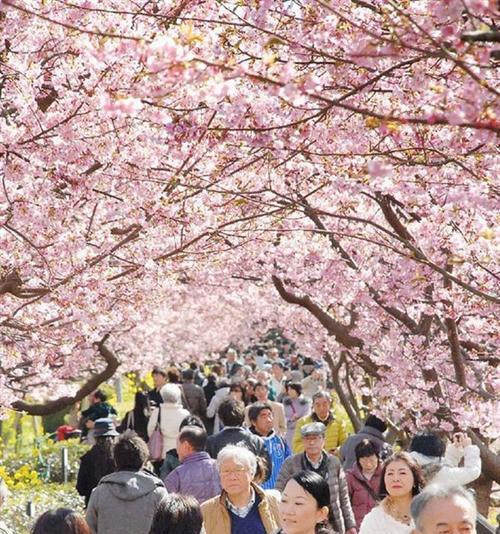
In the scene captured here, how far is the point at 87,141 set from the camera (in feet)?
28.6

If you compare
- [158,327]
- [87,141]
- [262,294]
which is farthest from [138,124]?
[158,327]

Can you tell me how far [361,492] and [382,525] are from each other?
260cm

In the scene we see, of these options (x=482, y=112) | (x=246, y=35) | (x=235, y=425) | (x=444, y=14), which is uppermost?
(x=246, y=35)

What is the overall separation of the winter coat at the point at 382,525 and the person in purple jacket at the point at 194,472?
2.04 m

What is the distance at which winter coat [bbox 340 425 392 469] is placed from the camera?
1075 centimetres

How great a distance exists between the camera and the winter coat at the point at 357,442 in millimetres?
10750

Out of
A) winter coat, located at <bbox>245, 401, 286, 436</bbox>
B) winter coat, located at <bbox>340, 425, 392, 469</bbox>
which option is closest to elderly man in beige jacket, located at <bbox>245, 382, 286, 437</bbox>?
winter coat, located at <bbox>245, 401, 286, 436</bbox>

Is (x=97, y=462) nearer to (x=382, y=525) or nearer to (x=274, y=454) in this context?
(x=274, y=454)

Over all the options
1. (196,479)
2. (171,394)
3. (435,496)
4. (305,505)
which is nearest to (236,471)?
(305,505)

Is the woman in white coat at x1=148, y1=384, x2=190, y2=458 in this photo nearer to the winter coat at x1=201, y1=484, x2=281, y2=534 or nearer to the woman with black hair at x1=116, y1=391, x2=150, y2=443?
the woman with black hair at x1=116, y1=391, x2=150, y2=443

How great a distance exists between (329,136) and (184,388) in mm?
9695

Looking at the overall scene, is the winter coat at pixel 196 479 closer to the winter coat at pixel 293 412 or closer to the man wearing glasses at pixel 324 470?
the man wearing glasses at pixel 324 470

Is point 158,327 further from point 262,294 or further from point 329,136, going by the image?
point 329,136

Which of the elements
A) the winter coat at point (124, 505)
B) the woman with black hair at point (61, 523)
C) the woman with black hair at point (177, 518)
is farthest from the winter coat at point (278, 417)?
the woman with black hair at point (61, 523)
